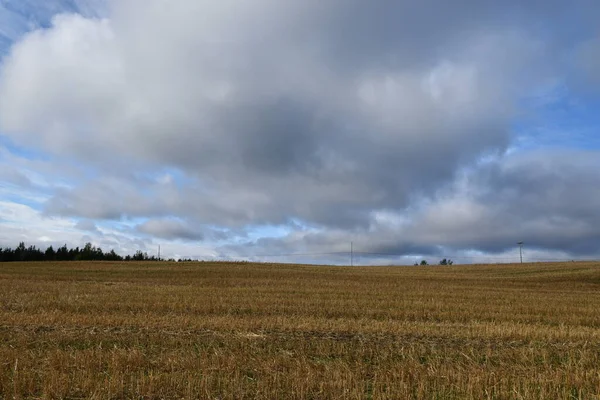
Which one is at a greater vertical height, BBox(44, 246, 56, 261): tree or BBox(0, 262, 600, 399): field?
BBox(44, 246, 56, 261): tree

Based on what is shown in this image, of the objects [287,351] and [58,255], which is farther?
[58,255]

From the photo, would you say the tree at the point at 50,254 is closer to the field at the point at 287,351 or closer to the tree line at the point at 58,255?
the tree line at the point at 58,255

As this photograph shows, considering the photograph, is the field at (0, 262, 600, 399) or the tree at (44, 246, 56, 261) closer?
the field at (0, 262, 600, 399)

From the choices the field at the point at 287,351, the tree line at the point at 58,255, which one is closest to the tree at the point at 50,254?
the tree line at the point at 58,255

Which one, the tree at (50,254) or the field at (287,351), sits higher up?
the tree at (50,254)

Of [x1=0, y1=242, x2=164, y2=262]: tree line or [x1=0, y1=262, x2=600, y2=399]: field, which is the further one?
[x1=0, y1=242, x2=164, y2=262]: tree line

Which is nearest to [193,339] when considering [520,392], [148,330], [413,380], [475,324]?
[148,330]

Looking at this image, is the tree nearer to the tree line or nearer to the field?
the tree line

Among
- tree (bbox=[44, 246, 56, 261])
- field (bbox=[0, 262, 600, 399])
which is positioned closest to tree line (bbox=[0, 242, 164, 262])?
tree (bbox=[44, 246, 56, 261])

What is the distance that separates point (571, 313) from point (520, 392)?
16.5 meters

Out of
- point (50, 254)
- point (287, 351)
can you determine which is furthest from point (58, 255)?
point (287, 351)

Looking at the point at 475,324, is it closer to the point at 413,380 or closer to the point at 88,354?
the point at 413,380

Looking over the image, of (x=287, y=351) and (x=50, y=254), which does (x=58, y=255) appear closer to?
(x=50, y=254)

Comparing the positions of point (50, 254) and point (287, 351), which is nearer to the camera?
point (287, 351)
